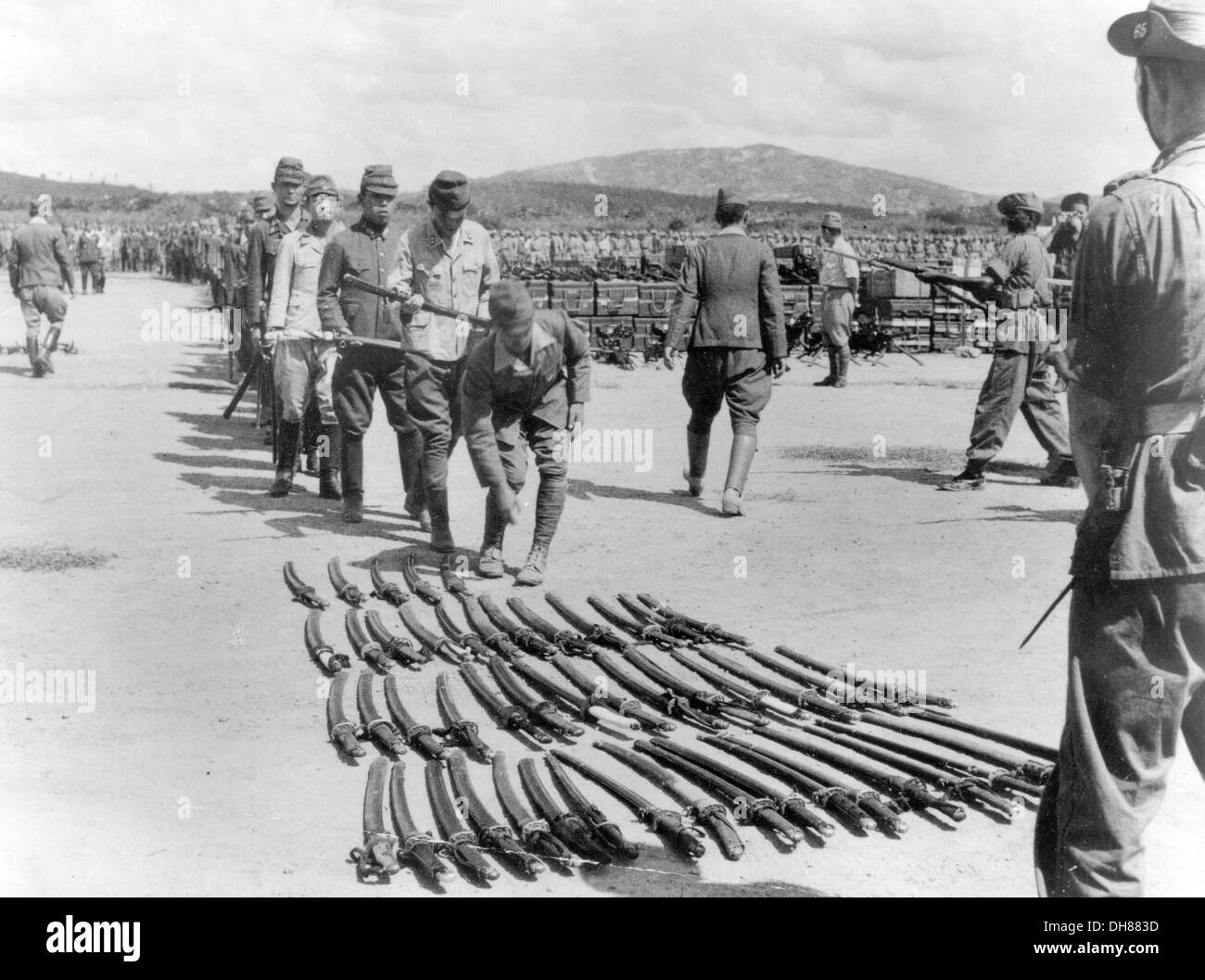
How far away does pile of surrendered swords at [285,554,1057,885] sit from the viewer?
476 centimetres

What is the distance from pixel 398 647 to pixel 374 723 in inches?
46.0

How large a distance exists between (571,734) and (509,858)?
1323 millimetres

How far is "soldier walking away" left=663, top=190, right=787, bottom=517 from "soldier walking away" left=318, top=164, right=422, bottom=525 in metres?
2.09

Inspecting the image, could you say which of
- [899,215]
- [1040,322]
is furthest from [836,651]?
[899,215]

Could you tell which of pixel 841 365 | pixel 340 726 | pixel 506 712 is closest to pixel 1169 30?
pixel 506 712

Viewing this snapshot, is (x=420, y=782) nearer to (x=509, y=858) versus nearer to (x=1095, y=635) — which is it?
(x=509, y=858)

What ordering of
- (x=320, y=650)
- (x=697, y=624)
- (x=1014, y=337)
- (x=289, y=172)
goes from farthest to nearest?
(x=289, y=172), (x=1014, y=337), (x=697, y=624), (x=320, y=650)

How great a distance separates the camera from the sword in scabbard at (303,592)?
775 cm

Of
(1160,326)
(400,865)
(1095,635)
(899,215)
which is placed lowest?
(400,865)

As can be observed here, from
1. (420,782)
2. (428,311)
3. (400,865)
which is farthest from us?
(428,311)

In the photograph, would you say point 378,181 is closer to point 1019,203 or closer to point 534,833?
point 1019,203

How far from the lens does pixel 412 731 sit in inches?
226

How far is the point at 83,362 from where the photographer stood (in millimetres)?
20281

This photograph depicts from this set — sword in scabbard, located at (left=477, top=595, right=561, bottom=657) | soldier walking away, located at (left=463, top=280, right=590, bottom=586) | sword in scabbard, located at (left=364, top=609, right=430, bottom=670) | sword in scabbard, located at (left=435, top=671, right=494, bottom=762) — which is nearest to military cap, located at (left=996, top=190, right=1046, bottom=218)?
soldier walking away, located at (left=463, top=280, right=590, bottom=586)
